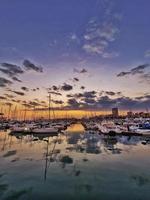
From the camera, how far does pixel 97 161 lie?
83.5 feet

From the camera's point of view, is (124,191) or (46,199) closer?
(46,199)

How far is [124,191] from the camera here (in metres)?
15.1

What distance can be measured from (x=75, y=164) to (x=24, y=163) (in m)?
5.84

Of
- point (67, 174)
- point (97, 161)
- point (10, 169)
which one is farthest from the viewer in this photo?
point (97, 161)

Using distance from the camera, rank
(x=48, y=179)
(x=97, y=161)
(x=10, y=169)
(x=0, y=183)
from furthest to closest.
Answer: (x=97, y=161)
(x=10, y=169)
(x=48, y=179)
(x=0, y=183)

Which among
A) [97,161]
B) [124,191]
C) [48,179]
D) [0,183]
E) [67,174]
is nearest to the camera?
[124,191]

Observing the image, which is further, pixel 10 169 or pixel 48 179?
pixel 10 169

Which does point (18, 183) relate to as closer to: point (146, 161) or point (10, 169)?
point (10, 169)

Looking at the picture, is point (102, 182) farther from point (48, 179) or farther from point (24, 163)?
point (24, 163)

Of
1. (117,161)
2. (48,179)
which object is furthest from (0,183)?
(117,161)

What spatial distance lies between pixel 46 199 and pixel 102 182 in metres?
5.43

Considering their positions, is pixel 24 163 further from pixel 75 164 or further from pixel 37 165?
pixel 75 164

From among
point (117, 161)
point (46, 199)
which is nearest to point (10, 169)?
point (46, 199)

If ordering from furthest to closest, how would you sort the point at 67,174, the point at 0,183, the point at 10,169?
the point at 10,169
the point at 67,174
the point at 0,183
